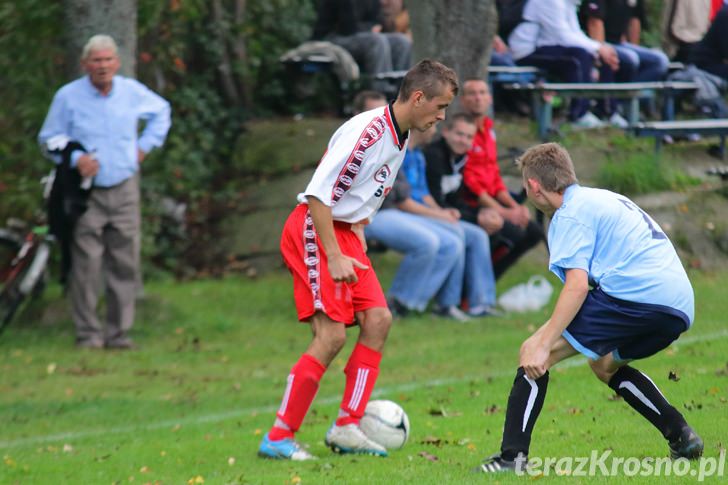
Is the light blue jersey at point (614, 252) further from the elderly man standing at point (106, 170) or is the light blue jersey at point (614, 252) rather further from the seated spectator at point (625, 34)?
the seated spectator at point (625, 34)

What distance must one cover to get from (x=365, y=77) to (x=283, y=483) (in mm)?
11045

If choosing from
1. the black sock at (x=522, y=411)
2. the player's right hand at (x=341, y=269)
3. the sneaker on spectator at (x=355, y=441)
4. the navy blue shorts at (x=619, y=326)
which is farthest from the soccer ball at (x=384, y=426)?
the navy blue shorts at (x=619, y=326)

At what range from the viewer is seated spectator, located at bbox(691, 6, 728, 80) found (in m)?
A: 16.0

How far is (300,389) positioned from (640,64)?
11.0 metres

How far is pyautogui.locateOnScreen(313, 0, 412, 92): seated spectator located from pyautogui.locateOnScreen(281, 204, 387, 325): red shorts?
9728 mm

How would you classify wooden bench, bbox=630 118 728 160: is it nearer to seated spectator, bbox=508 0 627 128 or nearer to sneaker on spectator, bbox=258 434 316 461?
seated spectator, bbox=508 0 627 128

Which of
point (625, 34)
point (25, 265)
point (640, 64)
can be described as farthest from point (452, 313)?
point (625, 34)

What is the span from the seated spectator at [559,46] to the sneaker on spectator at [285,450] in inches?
385

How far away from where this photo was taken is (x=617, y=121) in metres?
16.6

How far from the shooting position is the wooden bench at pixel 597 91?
1533cm

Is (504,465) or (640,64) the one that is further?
(640,64)

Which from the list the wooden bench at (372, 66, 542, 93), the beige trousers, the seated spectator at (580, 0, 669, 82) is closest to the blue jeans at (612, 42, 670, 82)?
the seated spectator at (580, 0, 669, 82)

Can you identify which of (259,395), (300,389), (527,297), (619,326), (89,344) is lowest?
(89,344)

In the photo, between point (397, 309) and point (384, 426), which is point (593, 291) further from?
point (397, 309)
